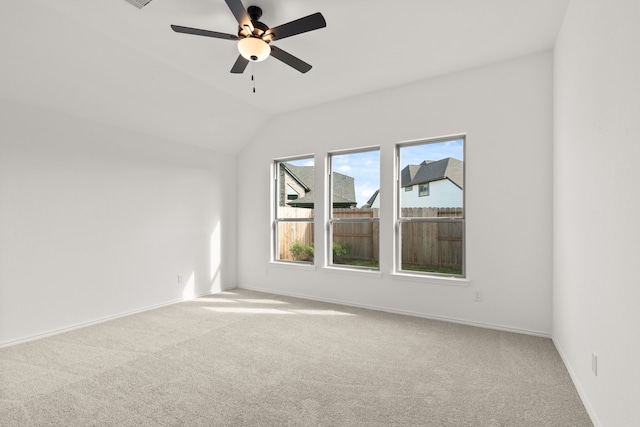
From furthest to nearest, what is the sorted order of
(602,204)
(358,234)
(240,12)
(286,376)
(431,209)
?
(358,234) < (431,209) < (286,376) < (240,12) < (602,204)

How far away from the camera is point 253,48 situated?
Result: 2.64m

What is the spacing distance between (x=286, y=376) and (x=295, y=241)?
292 centimetres

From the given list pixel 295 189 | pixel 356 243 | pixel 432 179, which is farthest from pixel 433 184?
pixel 295 189

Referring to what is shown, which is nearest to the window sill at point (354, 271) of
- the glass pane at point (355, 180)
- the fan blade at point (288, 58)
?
the glass pane at point (355, 180)

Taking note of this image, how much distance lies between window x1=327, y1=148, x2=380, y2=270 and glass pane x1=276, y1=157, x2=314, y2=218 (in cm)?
40

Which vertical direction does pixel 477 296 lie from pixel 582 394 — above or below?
above

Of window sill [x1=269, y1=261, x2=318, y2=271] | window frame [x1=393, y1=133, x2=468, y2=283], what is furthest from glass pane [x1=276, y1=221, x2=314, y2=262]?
window frame [x1=393, y1=133, x2=468, y2=283]

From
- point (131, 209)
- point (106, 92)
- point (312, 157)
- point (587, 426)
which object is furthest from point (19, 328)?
point (587, 426)

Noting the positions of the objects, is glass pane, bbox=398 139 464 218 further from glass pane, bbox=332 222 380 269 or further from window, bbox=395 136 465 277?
glass pane, bbox=332 222 380 269

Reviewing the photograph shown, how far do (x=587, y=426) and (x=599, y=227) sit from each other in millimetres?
1186

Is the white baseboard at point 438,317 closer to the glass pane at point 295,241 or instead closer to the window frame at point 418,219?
the window frame at point 418,219

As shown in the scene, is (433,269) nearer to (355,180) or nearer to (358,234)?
(358,234)

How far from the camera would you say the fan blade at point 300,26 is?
229cm

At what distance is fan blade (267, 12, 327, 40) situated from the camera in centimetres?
229
